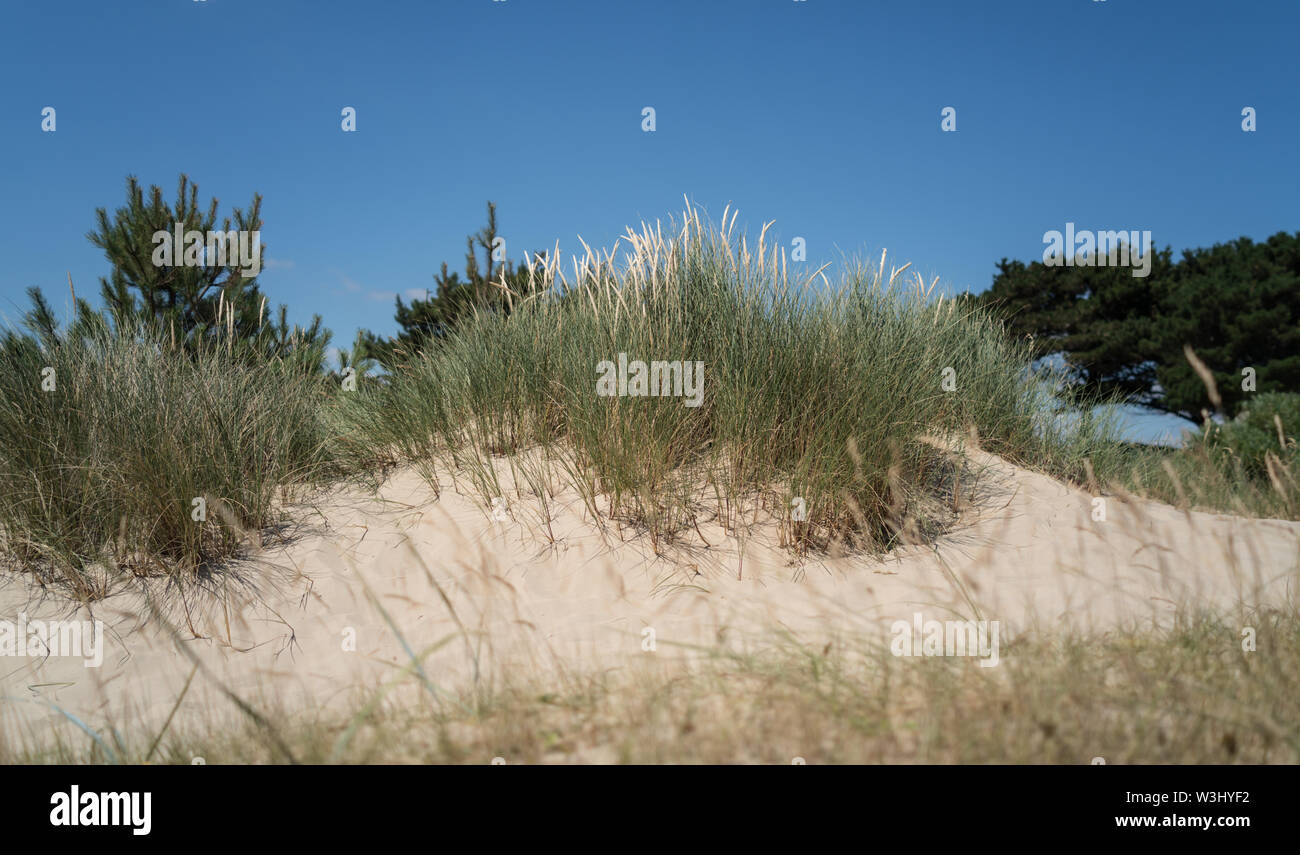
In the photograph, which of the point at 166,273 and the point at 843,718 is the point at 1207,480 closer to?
the point at 843,718

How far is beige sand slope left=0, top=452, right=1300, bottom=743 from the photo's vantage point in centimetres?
376

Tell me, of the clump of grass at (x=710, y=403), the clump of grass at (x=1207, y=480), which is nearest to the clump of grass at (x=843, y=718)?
the clump of grass at (x=710, y=403)

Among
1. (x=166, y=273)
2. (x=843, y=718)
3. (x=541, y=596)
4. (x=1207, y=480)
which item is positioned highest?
(x=166, y=273)

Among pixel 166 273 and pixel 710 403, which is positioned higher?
pixel 166 273

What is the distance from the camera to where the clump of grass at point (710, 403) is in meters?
4.81

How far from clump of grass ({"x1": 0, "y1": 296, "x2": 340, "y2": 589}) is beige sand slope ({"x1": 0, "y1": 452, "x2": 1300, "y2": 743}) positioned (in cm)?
29

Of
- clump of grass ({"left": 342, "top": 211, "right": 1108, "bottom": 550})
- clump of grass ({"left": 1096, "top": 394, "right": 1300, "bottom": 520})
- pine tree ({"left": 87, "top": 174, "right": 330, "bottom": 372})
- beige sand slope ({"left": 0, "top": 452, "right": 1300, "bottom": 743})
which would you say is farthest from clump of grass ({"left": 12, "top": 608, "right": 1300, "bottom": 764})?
pine tree ({"left": 87, "top": 174, "right": 330, "bottom": 372})

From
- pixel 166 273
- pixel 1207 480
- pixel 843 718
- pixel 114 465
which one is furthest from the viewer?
pixel 166 273

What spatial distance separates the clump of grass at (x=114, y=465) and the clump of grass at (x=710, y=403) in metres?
1.25

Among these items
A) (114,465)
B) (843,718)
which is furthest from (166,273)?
(843,718)

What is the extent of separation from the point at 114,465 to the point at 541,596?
9.62 ft

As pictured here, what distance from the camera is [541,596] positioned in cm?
436

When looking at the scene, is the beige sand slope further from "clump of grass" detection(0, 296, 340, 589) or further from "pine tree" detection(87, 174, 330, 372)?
"pine tree" detection(87, 174, 330, 372)
